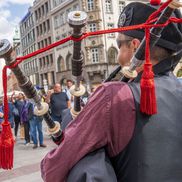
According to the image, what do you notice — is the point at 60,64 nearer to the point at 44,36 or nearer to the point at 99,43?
the point at 44,36

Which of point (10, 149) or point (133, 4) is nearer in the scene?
point (10, 149)

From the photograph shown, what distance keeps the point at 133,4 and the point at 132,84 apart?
0.39 meters

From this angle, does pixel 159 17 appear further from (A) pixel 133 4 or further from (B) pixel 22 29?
(B) pixel 22 29

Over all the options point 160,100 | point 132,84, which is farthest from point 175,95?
point 132,84

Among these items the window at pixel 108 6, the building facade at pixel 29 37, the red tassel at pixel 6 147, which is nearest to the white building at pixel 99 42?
the window at pixel 108 6

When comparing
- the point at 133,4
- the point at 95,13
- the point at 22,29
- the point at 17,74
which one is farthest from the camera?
the point at 22,29

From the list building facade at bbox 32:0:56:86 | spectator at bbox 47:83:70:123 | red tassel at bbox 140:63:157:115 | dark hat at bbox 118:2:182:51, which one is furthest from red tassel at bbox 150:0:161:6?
building facade at bbox 32:0:56:86

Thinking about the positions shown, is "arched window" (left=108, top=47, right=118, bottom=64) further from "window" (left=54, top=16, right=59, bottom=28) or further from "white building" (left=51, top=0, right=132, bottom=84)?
"window" (left=54, top=16, right=59, bottom=28)

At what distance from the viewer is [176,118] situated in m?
1.25

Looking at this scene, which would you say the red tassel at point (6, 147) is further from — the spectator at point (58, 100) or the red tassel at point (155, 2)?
the spectator at point (58, 100)

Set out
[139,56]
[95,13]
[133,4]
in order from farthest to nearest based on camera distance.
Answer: [95,13], [133,4], [139,56]

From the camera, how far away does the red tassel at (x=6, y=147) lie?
4.16 feet

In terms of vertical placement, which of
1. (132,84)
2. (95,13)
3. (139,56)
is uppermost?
(95,13)

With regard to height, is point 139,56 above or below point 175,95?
above
